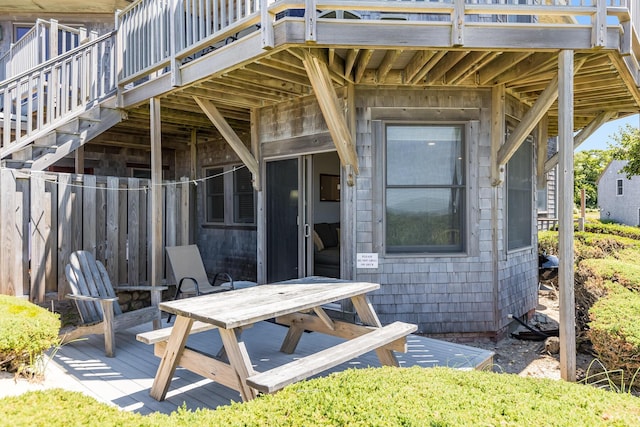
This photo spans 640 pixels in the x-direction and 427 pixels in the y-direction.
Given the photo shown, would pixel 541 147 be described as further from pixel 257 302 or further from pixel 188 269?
pixel 188 269

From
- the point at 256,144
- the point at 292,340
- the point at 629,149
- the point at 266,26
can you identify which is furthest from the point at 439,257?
the point at 629,149

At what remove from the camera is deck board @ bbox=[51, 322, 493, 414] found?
10.2ft

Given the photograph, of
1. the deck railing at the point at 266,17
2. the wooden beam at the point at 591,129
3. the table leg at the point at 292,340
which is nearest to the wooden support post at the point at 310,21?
the deck railing at the point at 266,17

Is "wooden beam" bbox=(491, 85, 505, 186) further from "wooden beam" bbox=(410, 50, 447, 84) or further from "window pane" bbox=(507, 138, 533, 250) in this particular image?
"wooden beam" bbox=(410, 50, 447, 84)

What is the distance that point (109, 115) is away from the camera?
575 cm

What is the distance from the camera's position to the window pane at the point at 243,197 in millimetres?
7395

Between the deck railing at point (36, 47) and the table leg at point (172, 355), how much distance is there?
5376mm

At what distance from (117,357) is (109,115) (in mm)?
3344

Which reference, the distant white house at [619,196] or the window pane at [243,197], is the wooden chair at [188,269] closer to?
the window pane at [243,197]

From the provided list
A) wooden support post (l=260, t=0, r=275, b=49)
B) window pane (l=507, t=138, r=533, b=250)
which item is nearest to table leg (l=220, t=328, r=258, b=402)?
wooden support post (l=260, t=0, r=275, b=49)

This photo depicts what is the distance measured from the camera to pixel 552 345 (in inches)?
181

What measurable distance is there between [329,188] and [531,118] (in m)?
4.60

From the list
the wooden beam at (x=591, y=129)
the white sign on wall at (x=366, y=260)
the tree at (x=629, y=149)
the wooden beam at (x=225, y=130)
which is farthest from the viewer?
the tree at (x=629, y=149)

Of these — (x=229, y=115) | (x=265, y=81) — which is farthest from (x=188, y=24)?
(x=229, y=115)
